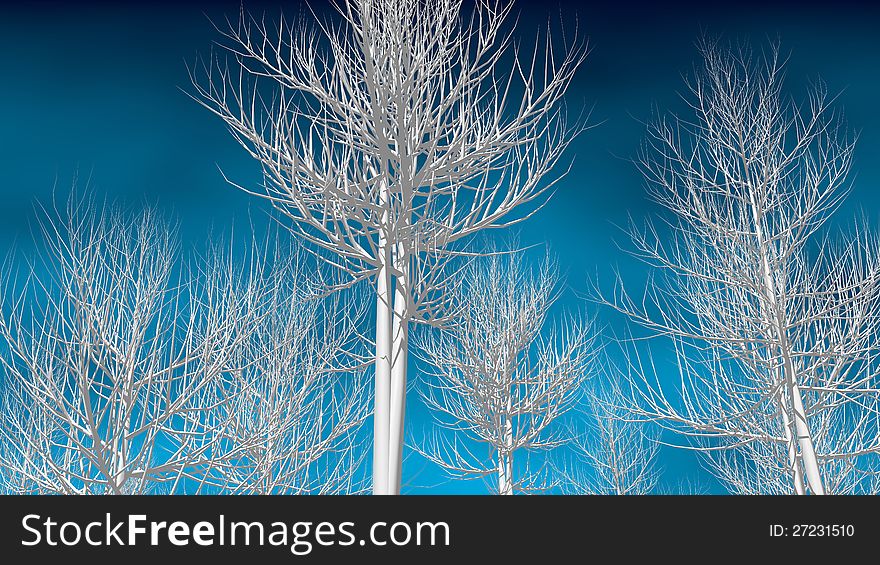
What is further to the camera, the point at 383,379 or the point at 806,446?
the point at 806,446

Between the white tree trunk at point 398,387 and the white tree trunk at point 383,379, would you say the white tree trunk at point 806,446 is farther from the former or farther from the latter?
the white tree trunk at point 383,379

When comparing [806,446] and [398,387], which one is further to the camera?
[806,446]

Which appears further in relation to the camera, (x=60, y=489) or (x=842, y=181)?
(x=842, y=181)

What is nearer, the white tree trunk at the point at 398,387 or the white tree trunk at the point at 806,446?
the white tree trunk at the point at 398,387

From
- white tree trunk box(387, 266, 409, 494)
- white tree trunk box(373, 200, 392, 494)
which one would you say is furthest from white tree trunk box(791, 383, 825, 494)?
white tree trunk box(373, 200, 392, 494)

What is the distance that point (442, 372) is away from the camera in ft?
34.7

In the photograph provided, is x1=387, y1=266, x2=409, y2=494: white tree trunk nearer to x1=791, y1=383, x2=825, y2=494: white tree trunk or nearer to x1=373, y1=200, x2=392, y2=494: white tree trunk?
x1=373, y1=200, x2=392, y2=494: white tree trunk

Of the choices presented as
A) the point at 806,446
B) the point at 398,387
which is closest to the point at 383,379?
the point at 398,387

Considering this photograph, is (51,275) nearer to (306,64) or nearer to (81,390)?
(81,390)

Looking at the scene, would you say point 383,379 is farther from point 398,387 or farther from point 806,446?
point 806,446

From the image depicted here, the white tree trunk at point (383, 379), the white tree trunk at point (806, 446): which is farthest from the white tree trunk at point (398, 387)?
the white tree trunk at point (806, 446)

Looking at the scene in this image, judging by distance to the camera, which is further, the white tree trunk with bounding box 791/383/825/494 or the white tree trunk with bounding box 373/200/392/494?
the white tree trunk with bounding box 791/383/825/494
